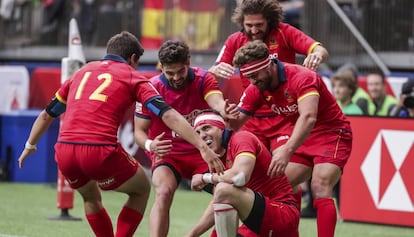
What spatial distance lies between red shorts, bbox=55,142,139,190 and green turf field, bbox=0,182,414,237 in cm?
224

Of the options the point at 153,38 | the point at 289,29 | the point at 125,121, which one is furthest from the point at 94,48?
the point at 289,29

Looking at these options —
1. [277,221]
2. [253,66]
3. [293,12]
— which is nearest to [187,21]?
[293,12]

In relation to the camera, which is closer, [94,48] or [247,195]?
[247,195]

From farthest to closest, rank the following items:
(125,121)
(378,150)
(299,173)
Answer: (125,121) → (378,150) → (299,173)

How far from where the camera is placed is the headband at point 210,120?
28.8 ft

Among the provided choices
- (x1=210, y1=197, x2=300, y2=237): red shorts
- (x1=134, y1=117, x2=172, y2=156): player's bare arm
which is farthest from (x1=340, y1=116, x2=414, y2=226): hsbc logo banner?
(x1=210, y1=197, x2=300, y2=237): red shorts

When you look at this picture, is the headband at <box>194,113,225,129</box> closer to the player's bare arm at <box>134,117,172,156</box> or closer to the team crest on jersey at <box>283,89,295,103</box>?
the player's bare arm at <box>134,117,172,156</box>

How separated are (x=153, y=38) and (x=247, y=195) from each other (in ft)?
38.5

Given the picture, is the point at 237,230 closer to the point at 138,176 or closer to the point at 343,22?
the point at 138,176

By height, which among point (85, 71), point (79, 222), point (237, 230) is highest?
point (85, 71)

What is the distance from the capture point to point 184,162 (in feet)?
31.9

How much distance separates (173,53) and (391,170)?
15.5 ft

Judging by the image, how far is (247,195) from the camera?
322 inches

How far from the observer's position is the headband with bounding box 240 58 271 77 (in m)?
8.88
